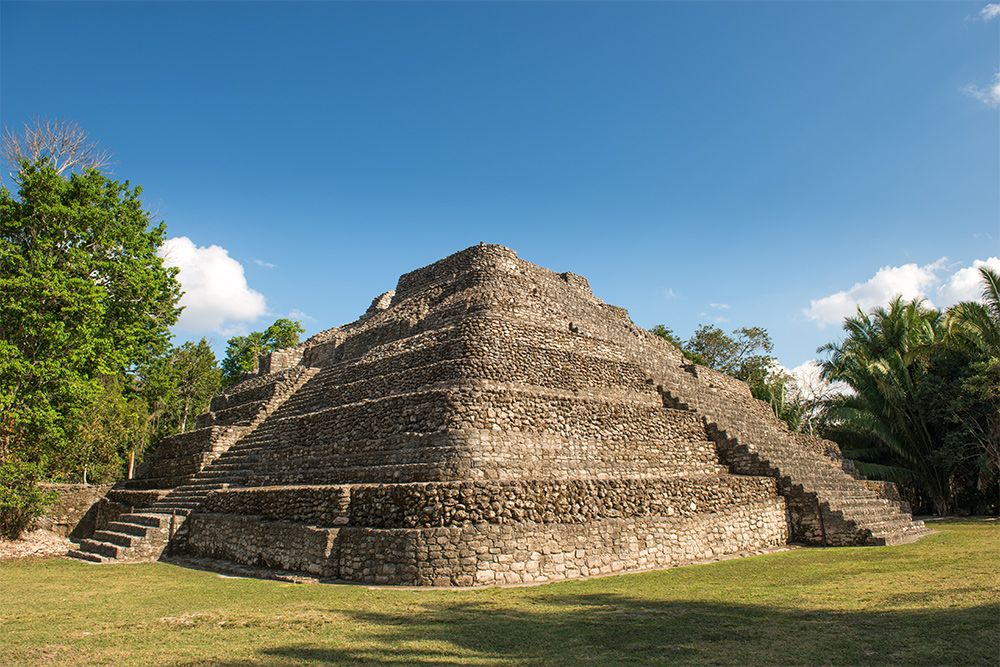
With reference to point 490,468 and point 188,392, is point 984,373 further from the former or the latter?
point 188,392

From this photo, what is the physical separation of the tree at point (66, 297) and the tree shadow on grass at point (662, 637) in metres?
13.0

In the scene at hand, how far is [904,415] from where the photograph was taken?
27.2 meters

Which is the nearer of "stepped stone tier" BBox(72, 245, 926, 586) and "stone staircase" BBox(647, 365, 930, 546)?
"stepped stone tier" BBox(72, 245, 926, 586)

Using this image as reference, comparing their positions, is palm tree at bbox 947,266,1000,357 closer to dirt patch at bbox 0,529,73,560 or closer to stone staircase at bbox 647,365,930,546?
stone staircase at bbox 647,365,930,546

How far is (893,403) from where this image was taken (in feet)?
89.0

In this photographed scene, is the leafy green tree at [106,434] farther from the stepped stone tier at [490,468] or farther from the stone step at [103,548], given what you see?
the stone step at [103,548]

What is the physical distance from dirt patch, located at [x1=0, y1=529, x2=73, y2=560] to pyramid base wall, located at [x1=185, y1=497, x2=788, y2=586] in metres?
6.52

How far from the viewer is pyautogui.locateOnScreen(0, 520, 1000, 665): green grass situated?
19.1ft

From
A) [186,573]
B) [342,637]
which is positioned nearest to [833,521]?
[342,637]

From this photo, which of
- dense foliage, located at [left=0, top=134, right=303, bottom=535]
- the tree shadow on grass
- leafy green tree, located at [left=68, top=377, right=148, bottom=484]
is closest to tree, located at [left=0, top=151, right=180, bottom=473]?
dense foliage, located at [left=0, top=134, right=303, bottom=535]

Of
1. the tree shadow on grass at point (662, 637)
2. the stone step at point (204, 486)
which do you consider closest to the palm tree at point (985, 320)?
the tree shadow on grass at point (662, 637)

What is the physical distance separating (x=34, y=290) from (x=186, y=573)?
8.62 metres

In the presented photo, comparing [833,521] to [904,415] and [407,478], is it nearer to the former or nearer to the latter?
[407,478]

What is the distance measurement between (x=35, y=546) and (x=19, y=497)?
1593mm
